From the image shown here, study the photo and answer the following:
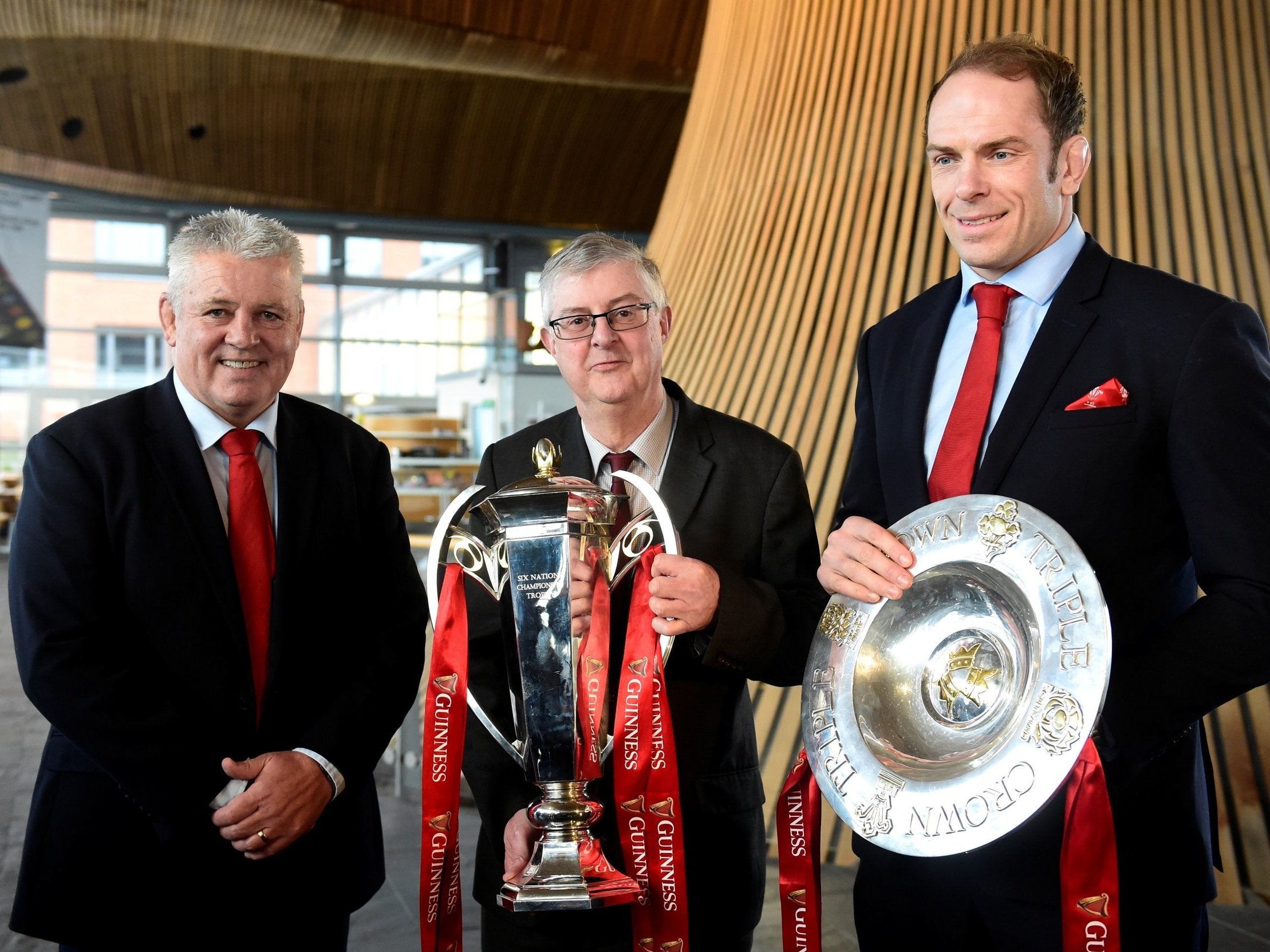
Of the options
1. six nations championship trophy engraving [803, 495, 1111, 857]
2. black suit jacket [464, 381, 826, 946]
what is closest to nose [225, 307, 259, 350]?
black suit jacket [464, 381, 826, 946]

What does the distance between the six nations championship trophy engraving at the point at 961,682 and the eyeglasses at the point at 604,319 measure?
0.59 metres

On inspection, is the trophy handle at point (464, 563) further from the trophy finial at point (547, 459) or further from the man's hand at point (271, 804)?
the man's hand at point (271, 804)

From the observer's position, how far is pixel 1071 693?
129cm

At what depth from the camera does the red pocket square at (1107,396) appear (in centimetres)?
153

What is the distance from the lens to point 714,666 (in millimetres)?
1735

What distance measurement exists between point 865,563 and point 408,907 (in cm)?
276

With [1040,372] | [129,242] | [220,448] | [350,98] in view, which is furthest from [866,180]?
[129,242]

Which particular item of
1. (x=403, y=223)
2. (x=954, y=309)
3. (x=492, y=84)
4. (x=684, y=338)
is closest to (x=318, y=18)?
(x=492, y=84)

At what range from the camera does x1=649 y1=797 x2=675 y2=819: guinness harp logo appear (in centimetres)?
162

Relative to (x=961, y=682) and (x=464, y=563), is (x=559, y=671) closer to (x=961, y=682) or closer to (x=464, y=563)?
(x=464, y=563)

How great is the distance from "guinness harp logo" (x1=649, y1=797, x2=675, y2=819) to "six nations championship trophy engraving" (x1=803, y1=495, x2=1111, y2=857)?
217mm

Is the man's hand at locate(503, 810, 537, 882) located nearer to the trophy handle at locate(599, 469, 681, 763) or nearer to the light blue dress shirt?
the trophy handle at locate(599, 469, 681, 763)

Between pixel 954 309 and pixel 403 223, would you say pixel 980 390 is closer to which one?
pixel 954 309

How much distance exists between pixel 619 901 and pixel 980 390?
2.82ft
